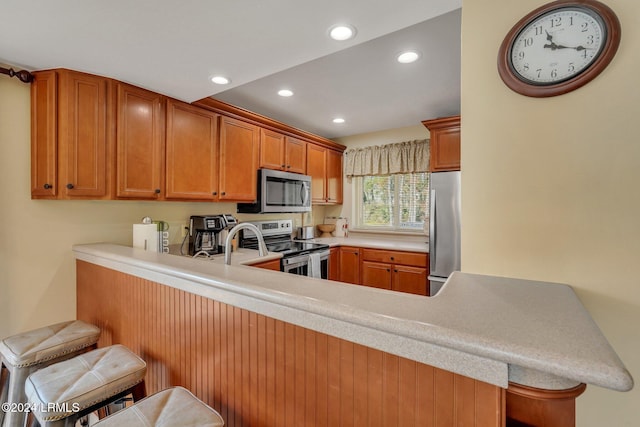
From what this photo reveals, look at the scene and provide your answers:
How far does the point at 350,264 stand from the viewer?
3.54m

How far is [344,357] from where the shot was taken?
825 mm

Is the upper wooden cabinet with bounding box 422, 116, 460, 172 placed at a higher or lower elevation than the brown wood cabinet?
higher

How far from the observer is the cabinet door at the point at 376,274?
10.7 feet

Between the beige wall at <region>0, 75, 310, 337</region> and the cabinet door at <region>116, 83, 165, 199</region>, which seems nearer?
the beige wall at <region>0, 75, 310, 337</region>

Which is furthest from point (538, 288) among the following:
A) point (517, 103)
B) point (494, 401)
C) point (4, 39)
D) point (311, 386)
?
point (4, 39)

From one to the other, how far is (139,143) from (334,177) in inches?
104

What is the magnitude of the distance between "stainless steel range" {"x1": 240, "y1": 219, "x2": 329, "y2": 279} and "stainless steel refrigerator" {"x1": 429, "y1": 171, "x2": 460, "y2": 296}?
115cm

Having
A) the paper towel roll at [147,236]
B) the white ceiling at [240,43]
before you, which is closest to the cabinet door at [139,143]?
the white ceiling at [240,43]

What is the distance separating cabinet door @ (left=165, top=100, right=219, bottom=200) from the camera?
7.58ft

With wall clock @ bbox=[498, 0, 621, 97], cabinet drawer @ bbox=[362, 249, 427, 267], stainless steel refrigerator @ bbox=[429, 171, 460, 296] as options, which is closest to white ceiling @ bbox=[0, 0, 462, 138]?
wall clock @ bbox=[498, 0, 621, 97]

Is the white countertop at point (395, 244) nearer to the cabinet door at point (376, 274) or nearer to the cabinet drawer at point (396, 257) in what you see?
the cabinet drawer at point (396, 257)

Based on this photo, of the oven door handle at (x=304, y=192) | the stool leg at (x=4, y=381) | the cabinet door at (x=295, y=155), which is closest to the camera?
the stool leg at (x=4, y=381)

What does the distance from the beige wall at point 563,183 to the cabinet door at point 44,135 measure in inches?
91.8

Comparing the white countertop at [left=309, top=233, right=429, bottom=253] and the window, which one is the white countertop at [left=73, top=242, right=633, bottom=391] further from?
the window
